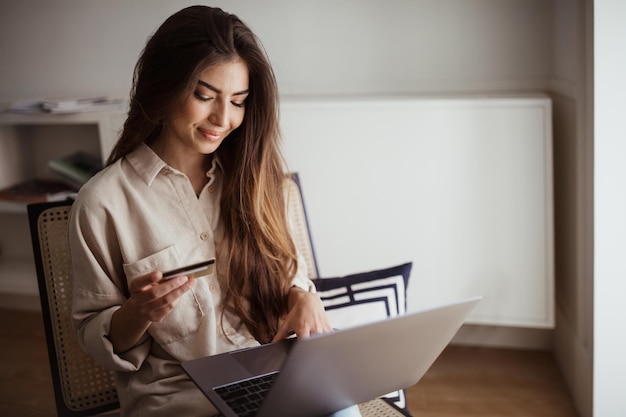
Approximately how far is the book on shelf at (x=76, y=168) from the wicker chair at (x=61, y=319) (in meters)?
1.37

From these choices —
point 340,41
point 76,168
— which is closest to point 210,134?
point 340,41

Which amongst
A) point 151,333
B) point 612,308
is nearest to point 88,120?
point 151,333

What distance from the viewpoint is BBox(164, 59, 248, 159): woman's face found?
4.50 ft

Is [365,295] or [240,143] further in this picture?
[365,295]

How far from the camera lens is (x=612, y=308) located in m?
1.92

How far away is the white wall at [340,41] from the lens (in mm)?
2447

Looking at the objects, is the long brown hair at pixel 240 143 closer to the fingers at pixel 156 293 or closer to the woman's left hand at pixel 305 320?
the woman's left hand at pixel 305 320

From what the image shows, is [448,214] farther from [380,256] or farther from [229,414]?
[229,414]

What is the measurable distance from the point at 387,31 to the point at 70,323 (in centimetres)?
153

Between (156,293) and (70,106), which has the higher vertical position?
(70,106)

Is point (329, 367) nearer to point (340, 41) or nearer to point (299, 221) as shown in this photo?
point (299, 221)

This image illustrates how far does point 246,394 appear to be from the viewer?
1.12 meters

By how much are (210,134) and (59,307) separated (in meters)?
0.47

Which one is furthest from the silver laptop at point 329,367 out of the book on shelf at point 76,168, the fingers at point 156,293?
the book on shelf at point 76,168
